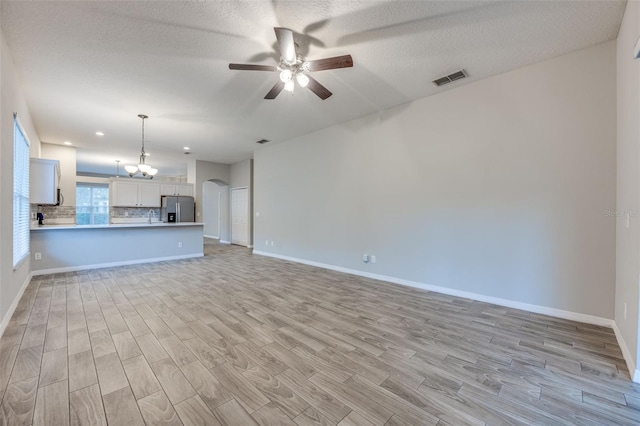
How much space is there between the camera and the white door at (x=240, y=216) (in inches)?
336

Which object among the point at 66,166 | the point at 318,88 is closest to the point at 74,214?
the point at 66,166

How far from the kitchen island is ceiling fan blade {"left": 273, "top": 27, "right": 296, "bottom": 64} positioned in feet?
17.4

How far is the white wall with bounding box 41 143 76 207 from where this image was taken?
21.6ft

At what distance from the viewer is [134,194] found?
308 inches

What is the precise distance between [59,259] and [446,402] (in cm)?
661

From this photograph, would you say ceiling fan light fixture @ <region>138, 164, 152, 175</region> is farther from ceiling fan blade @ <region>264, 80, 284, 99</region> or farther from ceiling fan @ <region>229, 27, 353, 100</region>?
ceiling fan @ <region>229, 27, 353, 100</region>

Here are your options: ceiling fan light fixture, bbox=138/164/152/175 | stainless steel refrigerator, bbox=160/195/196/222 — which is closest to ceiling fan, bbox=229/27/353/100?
ceiling fan light fixture, bbox=138/164/152/175

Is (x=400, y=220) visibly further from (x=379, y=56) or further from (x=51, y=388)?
(x=51, y=388)

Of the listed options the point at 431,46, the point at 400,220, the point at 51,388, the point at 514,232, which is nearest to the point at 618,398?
the point at 514,232

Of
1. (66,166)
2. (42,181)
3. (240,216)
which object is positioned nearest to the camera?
(42,181)

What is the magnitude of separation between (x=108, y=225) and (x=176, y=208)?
106 inches

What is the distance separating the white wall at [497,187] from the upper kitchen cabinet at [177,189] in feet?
18.4

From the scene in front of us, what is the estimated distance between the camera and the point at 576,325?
108 inches

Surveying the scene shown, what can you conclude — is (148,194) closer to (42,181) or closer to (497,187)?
(42,181)
